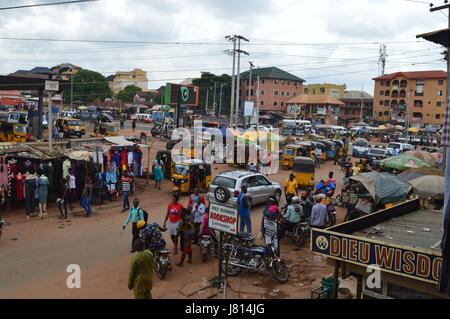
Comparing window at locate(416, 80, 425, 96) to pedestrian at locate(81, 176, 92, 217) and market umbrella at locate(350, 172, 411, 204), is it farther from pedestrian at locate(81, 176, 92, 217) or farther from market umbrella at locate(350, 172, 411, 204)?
pedestrian at locate(81, 176, 92, 217)

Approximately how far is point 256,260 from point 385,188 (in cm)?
540

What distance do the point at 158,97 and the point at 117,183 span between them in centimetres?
9421

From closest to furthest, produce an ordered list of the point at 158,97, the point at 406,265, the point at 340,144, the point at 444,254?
1. the point at 444,254
2. the point at 406,265
3. the point at 340,144
4. the point at 158,97

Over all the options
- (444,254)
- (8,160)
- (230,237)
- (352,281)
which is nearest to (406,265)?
(444,254)

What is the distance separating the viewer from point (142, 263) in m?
6.12

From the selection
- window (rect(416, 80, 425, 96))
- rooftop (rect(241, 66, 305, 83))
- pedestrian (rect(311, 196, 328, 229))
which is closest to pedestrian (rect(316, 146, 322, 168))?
pedestrian (rect(311, 196, 328, 229))

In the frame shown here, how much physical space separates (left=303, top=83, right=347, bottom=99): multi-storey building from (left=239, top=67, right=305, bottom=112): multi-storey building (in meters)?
15.3

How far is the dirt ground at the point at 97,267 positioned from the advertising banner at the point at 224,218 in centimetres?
141

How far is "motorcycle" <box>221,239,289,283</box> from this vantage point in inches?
345

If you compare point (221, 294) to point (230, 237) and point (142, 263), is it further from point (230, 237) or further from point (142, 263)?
point (142, 263)

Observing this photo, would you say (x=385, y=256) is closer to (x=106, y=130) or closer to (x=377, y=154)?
(x=377, y=154)

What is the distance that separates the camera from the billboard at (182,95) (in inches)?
1781

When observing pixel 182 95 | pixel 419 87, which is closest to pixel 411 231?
pixel 182 95

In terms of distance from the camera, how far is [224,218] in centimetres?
796
